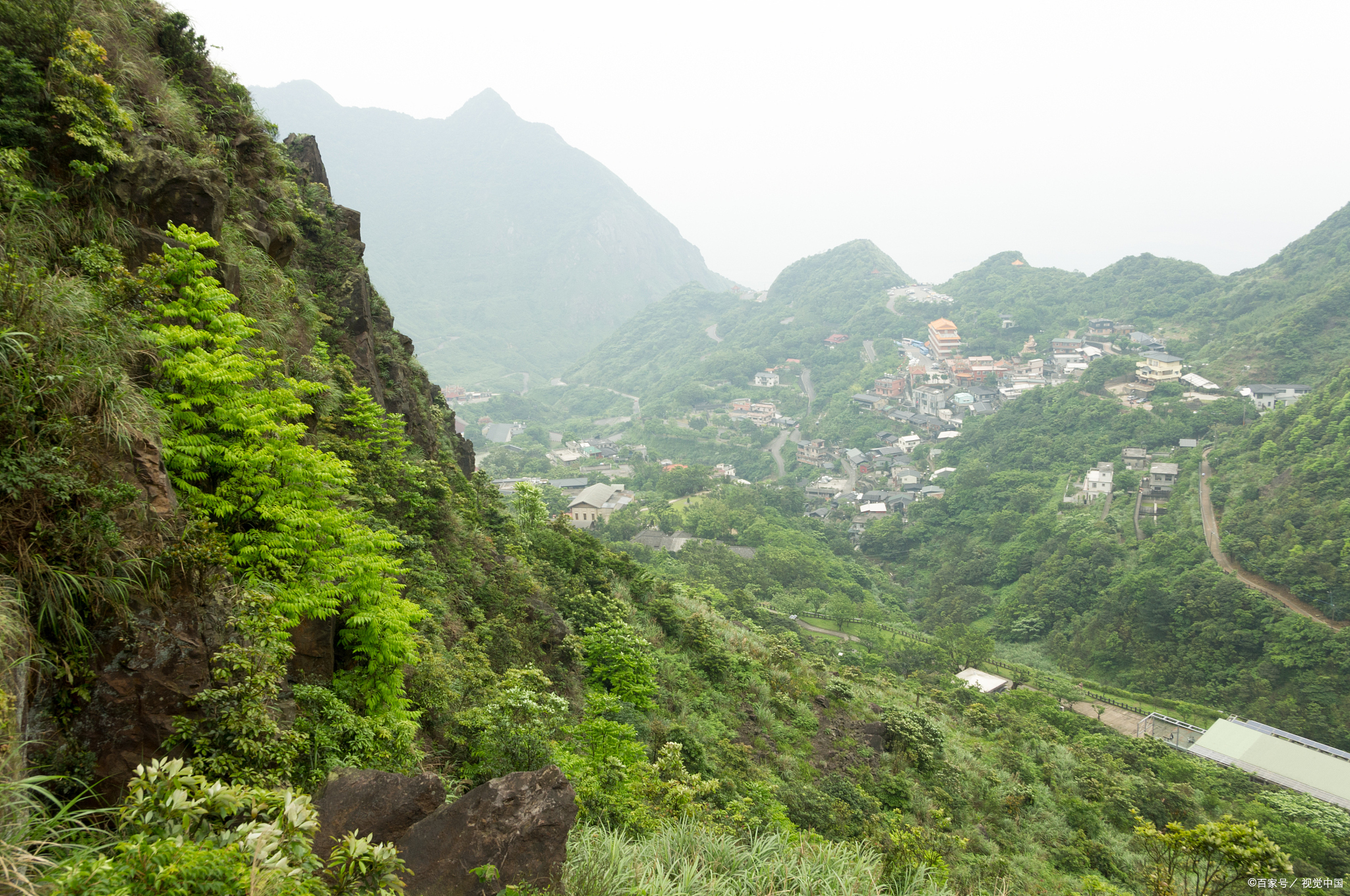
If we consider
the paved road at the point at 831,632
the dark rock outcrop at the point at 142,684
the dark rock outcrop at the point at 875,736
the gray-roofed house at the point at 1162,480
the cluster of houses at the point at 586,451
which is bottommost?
the paved road at the point at 831,632

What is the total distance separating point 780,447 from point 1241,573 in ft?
178

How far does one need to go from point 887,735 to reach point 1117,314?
10341 centimetres

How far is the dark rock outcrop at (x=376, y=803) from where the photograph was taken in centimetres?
504

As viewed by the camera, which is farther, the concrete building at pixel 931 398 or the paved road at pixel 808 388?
the paved road at pixel 808 388

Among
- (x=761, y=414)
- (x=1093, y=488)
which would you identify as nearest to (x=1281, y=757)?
(x=1093, y=488)

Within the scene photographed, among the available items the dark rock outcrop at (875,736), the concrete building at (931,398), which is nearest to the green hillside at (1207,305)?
the concrete building at (931,398)

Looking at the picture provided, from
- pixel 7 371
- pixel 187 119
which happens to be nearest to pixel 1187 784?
pixel 7 371

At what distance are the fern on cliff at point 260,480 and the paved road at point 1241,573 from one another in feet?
158

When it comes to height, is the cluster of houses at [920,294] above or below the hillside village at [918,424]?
above

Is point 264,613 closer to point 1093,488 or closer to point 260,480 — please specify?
point 260,480

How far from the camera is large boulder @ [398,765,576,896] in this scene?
492cm

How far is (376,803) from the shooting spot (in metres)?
5.25

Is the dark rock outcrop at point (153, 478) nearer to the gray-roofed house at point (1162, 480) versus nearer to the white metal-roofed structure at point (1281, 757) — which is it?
the white metal-roofed structure at point (1281, 757)

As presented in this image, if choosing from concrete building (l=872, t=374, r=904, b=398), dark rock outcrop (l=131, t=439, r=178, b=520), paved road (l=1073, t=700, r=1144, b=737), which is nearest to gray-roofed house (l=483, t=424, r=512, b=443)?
concrete building (l=872, t=374, r=904, b=398)
